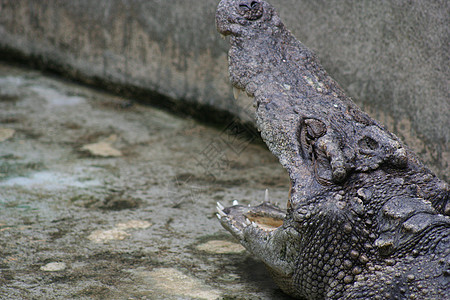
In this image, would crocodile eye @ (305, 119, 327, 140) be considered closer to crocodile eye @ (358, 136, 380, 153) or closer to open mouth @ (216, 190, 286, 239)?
crocodile eye @ (358, 136, 380, 153)

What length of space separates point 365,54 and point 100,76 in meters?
2.89

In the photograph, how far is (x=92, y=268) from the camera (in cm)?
262

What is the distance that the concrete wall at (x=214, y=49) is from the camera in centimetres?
331

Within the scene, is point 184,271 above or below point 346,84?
below

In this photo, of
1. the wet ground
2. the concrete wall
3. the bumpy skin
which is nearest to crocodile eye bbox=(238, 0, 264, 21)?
the bumpy skin

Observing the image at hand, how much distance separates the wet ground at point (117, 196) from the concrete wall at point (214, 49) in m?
0.30

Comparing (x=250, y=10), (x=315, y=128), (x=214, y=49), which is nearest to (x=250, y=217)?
(x=315, y=128)

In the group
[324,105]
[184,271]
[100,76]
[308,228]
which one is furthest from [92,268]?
[100,76]

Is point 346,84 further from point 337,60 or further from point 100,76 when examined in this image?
point 100,76

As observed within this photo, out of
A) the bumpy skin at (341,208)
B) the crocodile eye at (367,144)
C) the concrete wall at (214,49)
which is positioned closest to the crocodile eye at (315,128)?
the bumpy skin at (341,208)

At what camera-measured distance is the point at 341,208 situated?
2162mm

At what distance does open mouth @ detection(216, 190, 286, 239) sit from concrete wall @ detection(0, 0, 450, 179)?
125cm

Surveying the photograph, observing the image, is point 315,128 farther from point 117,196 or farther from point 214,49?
point 214,49

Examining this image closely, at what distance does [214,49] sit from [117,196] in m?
1.68
